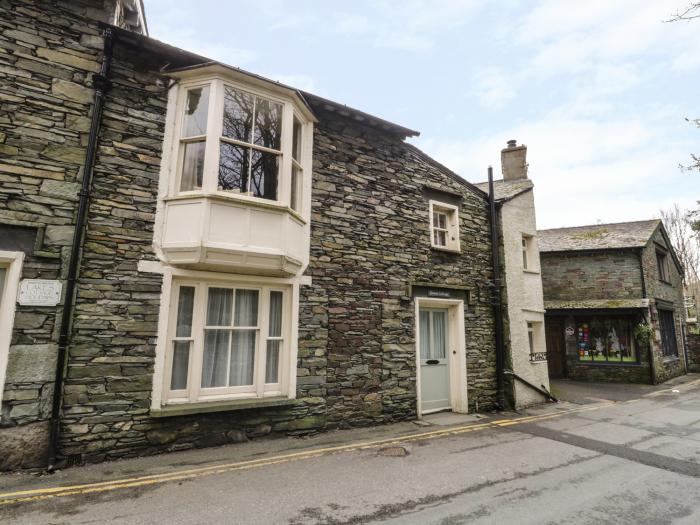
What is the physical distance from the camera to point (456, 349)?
9.25 meters

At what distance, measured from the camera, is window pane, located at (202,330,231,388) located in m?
6.19

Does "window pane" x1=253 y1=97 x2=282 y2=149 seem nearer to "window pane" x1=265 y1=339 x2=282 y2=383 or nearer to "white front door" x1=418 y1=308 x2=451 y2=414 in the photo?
"window pane" x1=265 y1=339 x2=282 y2=383

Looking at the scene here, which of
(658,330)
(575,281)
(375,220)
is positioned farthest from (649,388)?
(375,220)

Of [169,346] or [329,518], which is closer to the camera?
[329,518]

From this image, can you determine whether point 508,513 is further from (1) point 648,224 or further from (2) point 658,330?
(1) point 648,224

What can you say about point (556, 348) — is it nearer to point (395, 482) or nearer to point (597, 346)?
point (597, 346)

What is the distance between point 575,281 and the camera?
16.2m

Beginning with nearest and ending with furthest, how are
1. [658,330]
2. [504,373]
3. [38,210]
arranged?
[38,210]
[504,373]
[658,330]

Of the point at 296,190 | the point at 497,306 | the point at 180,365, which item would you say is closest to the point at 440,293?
the point at 497,306

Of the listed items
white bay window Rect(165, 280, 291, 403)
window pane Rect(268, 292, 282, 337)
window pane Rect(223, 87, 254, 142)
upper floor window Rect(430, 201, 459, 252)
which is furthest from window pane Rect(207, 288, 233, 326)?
upper floor window Rect(430, 201, 459, 252)

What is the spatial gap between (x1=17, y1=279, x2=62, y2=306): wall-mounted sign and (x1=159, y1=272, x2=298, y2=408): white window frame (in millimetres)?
1424

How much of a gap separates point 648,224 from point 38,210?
22.6m

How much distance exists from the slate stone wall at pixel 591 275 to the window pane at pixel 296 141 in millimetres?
13878

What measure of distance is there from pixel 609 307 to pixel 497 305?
8.38 metres
